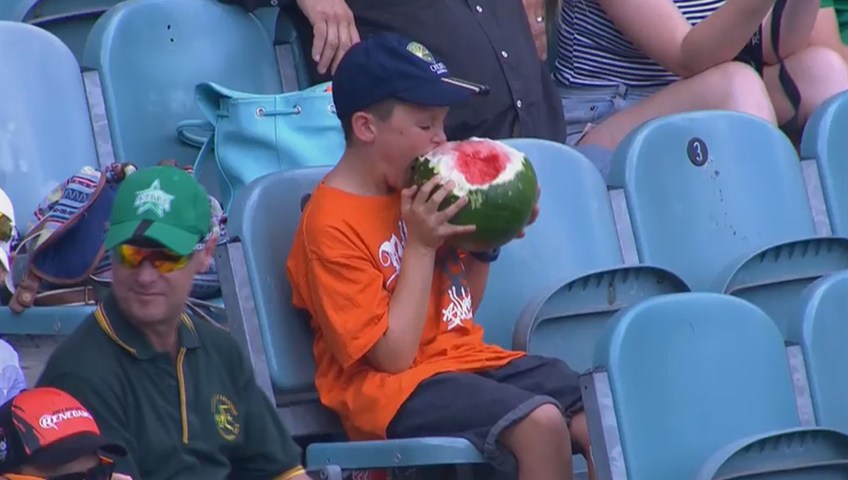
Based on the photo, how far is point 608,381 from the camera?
331 centimetres

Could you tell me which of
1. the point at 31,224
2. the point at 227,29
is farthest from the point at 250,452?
the point at 227,29

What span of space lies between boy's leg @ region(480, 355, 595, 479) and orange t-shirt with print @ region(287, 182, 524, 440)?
1.2 inches

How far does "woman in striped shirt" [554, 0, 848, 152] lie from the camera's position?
472 cm

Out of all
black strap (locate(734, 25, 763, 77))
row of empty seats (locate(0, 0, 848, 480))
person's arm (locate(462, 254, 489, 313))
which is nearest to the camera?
row of empty seats (locate(0, 0, 848, 480))

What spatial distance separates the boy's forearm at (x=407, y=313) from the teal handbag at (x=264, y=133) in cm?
68

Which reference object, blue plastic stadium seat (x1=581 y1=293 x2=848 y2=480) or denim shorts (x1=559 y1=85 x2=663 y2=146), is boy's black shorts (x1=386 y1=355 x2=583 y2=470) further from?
denim shorts (x1=559 y1=85 x2=663 y2=146)

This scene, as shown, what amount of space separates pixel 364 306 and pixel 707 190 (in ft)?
4.07

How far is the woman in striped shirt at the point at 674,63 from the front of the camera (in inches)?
186

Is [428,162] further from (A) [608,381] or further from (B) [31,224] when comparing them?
(B) [31,224]

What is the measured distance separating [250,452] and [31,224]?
97 centimetres

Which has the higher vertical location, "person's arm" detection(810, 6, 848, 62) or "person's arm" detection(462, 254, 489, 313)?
"person's arm" detection(810, 6, 848, 62)

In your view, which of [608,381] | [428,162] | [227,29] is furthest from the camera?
[227,29]

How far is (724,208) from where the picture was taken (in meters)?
4.36

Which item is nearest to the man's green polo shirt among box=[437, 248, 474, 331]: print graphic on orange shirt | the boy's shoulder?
the boy's shoulder
